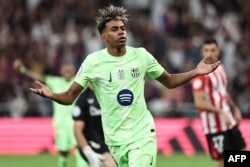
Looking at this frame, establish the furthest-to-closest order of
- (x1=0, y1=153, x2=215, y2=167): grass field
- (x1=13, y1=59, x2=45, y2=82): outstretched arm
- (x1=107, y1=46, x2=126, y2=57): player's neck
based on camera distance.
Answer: (x1=0, y1=153, x2=215, y2=167): grass field, (x1=13, y1=59, x2=45, y2=82): outstretched arm, (x1=107, y1=46, x2=126, y2=57): player's neck

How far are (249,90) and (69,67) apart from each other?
650 cm

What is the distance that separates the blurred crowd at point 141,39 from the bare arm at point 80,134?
928 centimetres

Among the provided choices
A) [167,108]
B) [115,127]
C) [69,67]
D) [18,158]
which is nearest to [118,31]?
[115,127]

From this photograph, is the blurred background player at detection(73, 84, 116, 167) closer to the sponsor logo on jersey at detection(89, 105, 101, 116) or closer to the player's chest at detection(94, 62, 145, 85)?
the sponsor logo on jersey at detection(89, 105, 101, 116)

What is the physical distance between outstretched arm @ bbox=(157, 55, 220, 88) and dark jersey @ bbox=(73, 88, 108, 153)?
2437 millimetres

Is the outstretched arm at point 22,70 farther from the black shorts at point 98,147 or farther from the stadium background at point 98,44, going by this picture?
the stadium background at point 98,44

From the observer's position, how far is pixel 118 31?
10.0 metres

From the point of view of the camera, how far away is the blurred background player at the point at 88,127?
1238 cm

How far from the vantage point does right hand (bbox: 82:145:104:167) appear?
12.1 m

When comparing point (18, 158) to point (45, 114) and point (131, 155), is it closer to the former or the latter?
point (45, 114)

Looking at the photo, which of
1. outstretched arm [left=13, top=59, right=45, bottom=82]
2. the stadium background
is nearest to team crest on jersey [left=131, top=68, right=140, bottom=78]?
outstretched arm [left=13, top=59, right=45, bottom=82]

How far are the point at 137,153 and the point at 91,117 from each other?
9.35 feet

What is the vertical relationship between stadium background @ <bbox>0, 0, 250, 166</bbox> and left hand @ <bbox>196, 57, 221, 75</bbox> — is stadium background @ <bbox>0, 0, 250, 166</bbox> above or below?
above

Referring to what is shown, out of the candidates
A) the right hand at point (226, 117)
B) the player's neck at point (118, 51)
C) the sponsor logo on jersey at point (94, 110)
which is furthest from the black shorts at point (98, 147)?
the player's neck at point (118, 51)
